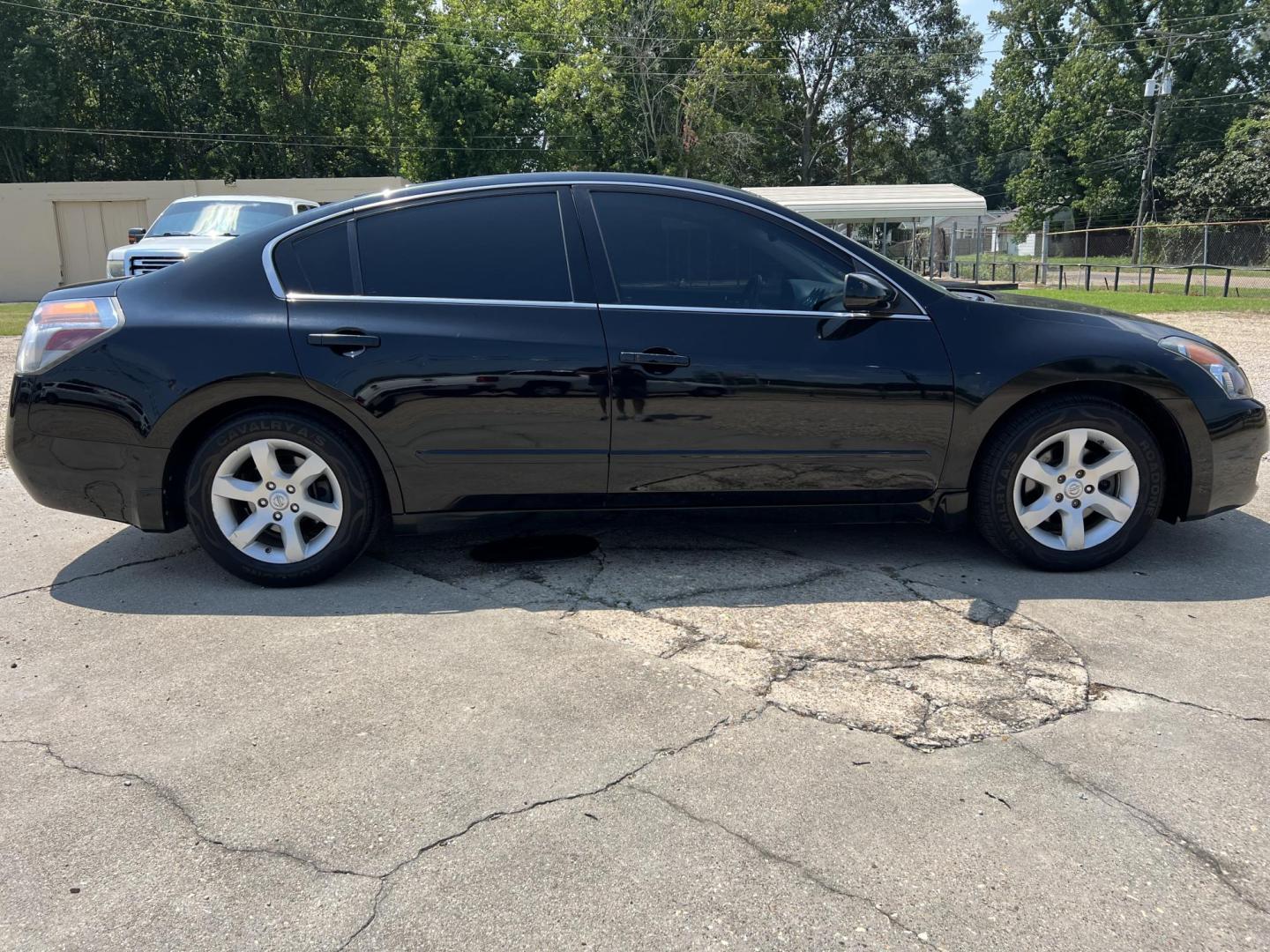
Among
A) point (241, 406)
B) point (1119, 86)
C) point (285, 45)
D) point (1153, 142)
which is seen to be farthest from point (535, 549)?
point (1119, 86)

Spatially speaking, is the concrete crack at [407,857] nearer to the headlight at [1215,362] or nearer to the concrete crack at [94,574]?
the concrete crack at [94,574]

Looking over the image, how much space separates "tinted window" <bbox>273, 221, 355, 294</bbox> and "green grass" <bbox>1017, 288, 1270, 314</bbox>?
14.1 meters

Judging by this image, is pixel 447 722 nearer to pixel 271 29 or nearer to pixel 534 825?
pixel 534 825

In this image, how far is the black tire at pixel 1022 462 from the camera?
3.98m

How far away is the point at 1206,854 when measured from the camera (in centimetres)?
225

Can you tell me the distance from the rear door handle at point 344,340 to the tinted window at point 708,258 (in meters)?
1.01

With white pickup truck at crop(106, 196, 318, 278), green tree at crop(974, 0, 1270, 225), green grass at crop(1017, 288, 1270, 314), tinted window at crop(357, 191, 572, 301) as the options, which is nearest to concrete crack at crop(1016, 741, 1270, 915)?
tinted window at crop(357, 191, 572, 301)

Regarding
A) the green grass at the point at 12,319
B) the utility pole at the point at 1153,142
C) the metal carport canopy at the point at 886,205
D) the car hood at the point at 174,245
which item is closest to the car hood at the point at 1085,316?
the car hood at the point at 174,245

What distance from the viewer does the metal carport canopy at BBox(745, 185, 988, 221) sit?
2561 cm

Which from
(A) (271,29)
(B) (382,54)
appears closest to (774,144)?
(B) (382,54)

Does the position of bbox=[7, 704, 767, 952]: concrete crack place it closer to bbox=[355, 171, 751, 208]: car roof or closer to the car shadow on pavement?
the car shadow on pavement

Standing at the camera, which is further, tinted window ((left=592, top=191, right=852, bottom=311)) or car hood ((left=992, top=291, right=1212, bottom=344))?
car hood ((left=992, top=291, right=1212, bottom=344))

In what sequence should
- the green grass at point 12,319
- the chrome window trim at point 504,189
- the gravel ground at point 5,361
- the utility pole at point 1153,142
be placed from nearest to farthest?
the chrome window trim at point 504,189, the gravel ground at point 5,361, the green grass at point 12,319, the utility pole at point 1153,142

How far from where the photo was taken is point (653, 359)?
3.85 meters
